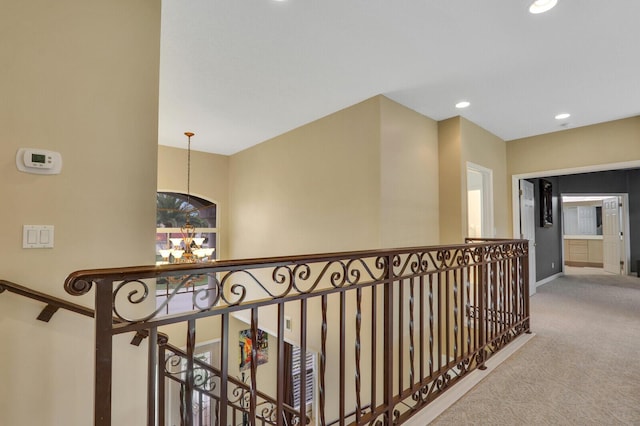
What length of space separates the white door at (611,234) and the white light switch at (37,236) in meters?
9.81

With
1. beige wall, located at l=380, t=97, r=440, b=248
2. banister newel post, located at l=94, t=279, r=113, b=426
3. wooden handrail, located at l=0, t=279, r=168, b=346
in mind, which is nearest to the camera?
banister newel post, located at l=94, t=279, r=113, b=426

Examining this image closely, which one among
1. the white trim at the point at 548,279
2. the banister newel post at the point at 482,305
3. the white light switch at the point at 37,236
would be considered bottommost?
the white trim at the point at 548,279

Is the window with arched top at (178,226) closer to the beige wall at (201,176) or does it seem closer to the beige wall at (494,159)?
the beige wall at (201,176)

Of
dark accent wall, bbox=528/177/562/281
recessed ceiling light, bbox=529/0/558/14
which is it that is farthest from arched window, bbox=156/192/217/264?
dark accent wall, bbox=528/177/562/281

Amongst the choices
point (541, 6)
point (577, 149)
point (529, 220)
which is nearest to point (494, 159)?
point (577, 149)

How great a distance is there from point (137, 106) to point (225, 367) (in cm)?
145

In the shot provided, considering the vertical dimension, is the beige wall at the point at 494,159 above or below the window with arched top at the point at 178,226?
above

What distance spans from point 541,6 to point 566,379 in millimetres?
2541

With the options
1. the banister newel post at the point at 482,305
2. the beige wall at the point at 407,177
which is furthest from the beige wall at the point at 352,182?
the banister newel post at the point at 482,305

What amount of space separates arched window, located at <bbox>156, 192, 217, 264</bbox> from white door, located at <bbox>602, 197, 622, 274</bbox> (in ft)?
29.0

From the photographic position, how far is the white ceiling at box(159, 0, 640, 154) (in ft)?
6.76

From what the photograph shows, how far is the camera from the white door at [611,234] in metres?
7.18

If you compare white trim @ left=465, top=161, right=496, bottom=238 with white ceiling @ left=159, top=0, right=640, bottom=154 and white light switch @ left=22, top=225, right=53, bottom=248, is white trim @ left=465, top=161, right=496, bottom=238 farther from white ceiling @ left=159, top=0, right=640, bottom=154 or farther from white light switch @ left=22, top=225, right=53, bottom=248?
white light switch @ left=22, top=225, right=53, bottom=248

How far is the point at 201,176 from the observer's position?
552 centimetres
